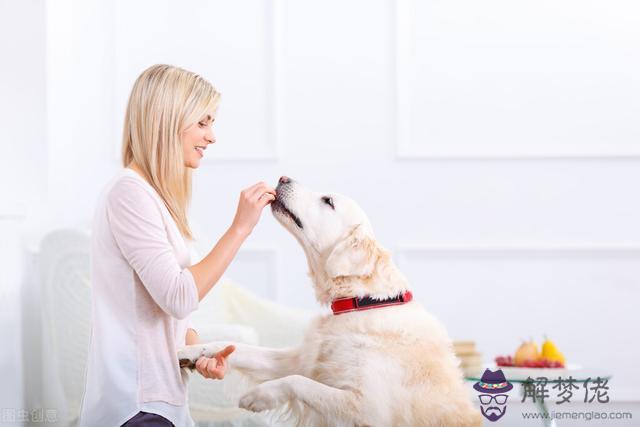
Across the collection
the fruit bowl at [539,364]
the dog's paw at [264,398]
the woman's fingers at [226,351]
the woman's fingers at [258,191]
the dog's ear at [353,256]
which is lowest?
the fruit bowl at [539,364]

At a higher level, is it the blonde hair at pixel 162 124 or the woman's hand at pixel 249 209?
the blonde hair at pixel 162 124

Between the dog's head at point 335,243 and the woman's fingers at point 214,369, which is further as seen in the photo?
the dog's head at point 335,243

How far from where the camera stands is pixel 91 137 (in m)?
3.83

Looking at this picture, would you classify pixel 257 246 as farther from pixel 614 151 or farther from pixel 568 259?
pixel 614 151

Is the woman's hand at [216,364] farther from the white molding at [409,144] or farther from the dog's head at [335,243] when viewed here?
the white molding at [409,144]

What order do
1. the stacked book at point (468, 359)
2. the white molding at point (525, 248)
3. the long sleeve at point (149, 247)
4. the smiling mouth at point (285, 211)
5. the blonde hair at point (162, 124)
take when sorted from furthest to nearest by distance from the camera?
the white molding at point (525, 248)
the stacked book at point (468, 359)
the smiling mouth at point (285, 211)
the blonde hair at point (162, 124)
the long sleeve at point (149, 247)

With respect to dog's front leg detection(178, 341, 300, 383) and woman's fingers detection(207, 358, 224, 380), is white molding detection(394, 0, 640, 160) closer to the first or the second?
dog's front leg detection(178, 341, 300, 383)

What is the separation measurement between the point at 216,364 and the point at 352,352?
0.93 ft

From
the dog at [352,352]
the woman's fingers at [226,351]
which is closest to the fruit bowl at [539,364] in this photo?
the dog at [352,352]

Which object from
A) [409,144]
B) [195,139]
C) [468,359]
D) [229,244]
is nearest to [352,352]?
[229,244]

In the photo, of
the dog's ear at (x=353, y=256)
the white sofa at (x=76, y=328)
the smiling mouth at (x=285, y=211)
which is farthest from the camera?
the white sofa at (x=76, y=328)

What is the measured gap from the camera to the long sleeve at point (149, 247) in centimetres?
158

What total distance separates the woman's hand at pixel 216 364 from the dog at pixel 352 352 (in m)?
0.07

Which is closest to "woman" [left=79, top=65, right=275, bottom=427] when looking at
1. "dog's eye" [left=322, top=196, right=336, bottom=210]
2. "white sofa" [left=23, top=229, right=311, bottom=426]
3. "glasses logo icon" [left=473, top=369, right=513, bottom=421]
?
"dog's eye" [left=322, top=196, right=336, bottom=210]
